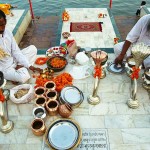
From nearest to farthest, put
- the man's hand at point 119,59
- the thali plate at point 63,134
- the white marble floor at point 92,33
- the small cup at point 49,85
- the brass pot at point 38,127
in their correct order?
1. the thali plate at point 63,134
2. the brass pot at point 38,127
3. the small cup at point 49,85
4. the man's hand at point 119,59
5. the white marble floor at point 92,33

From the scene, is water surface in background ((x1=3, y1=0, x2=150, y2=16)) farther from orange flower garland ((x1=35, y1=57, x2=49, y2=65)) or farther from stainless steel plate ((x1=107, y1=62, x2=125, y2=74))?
stainless steel plate ((x1=107, y1=62, x2=125, y2=74))

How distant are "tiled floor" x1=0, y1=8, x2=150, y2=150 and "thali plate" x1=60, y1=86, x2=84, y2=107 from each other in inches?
5.8

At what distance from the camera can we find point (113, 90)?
4672 mm

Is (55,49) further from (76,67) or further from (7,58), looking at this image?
(7,58)

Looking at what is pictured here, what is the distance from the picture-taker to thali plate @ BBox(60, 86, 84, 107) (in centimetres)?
417

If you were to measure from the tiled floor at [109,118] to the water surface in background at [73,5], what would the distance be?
22.3 ft

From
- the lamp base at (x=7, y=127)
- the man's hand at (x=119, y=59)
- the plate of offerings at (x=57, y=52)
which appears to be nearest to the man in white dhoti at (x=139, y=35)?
the man's hand at (x=119, y=59)

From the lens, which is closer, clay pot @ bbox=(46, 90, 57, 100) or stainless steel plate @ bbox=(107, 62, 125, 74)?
clay pot @ bbox=(46, 90, 57, 100)

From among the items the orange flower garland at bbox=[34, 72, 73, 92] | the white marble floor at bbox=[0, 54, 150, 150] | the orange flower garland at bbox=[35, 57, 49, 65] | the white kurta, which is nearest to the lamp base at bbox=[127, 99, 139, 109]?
the white marble floor at bbox=[0, 54, 150, 150]

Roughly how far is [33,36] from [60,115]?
16.3 feet

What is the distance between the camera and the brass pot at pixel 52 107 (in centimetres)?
395

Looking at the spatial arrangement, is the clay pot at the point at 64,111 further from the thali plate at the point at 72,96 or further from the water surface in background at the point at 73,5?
the water surface in background at the point at 73,5

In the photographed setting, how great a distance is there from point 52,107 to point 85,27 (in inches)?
188

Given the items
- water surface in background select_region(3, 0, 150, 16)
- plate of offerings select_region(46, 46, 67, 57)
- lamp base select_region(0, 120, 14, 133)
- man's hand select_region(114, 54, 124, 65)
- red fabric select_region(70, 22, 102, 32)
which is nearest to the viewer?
lamp base select_region(0, 120, 14, 133)
